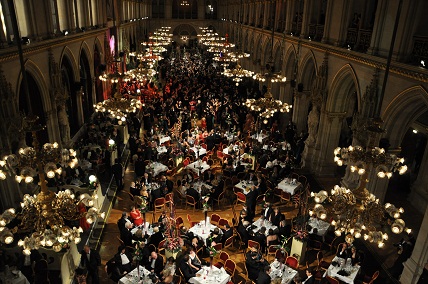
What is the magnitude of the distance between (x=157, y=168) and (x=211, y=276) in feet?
20.2

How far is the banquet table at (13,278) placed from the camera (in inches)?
301

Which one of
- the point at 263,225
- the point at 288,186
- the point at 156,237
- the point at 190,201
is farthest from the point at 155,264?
the point at 288,186

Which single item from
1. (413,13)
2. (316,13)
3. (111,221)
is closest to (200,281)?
(111,221)

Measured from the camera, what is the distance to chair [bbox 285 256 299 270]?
902cm

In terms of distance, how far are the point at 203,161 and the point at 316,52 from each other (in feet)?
23.0

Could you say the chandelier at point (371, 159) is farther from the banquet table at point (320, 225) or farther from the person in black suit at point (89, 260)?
the person in black suit at point (89, 260)

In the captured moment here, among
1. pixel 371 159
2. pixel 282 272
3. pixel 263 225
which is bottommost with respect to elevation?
pixel 263 225

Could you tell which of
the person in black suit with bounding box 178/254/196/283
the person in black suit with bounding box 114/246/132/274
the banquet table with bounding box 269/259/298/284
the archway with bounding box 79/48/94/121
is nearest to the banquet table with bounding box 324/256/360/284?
the banquet table with bounding box 269/259/298/284

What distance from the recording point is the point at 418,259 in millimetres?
8648

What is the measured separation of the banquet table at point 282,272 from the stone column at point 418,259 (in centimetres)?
295

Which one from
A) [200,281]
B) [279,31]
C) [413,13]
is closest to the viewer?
[200,281]

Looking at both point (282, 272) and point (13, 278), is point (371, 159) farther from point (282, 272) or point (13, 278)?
point (13, 278)

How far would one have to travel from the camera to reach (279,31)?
21.4 m

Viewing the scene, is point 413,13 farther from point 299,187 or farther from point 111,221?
point 111,221
